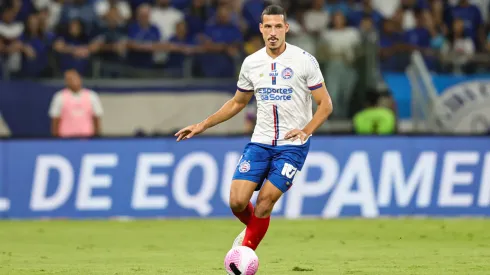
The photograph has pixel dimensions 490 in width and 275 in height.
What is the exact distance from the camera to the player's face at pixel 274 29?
34.9 ft

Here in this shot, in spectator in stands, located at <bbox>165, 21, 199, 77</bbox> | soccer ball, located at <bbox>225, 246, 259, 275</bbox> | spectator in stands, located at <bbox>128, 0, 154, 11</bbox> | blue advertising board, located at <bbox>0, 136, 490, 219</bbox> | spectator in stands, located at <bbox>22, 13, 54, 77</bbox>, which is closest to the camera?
soccer ball, located at <bbox>225, 246, 259, 275</bbox>

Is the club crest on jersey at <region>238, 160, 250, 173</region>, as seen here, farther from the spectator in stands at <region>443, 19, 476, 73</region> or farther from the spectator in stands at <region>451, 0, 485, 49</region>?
the spectator in stands at <region>451, 0, 485, 49</region>

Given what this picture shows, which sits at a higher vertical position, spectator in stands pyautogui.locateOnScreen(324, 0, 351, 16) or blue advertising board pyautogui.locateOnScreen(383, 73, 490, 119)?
spectator in stands pyautogui.locateOnScreen(324, 0, 351, 16)

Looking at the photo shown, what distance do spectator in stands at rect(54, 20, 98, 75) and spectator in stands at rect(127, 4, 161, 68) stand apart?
2.49ft

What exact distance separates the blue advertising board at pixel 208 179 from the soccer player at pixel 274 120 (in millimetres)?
8245

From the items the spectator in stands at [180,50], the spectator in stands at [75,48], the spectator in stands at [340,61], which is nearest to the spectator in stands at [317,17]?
the spectator in stands at [340,61]

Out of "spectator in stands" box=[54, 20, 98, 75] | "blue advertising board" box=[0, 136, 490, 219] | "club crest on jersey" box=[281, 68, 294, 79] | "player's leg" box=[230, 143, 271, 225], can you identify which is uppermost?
"club crest on jersey" box=[281, 68, 294, 79]

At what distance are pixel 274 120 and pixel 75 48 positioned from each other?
36.8 ft

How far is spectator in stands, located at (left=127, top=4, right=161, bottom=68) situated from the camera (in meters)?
21.6

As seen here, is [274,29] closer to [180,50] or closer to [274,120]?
[274,120]

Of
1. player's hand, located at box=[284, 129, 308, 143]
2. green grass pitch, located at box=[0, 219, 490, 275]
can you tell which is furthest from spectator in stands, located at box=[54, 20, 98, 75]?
player's hand, located at box=[284, 129, 308, 143]

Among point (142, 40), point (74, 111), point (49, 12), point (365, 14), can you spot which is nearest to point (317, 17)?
point (365, 14)

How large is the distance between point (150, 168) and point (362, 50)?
5.19 meters

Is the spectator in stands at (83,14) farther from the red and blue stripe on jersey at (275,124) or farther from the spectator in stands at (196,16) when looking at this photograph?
the red and blue stripe on jersey at (275,124)
